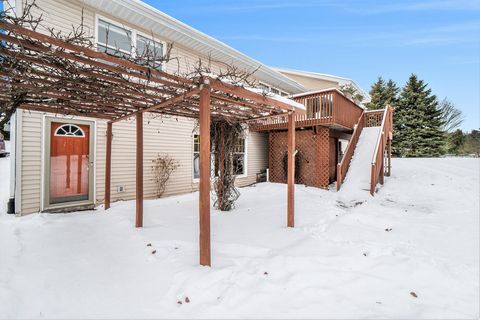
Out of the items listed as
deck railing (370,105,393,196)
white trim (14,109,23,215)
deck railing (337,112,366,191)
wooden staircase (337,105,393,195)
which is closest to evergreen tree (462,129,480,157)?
wooden staircase (337,105,393,195)

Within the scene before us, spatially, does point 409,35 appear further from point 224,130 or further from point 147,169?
point 147,169

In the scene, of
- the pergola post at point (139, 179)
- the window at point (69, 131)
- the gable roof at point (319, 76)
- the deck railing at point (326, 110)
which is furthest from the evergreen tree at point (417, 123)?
the window at point (69, 131)

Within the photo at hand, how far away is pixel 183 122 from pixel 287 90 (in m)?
6.81

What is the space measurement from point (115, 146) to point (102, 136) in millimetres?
397

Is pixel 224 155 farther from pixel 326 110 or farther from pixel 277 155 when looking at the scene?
pixel 277 155

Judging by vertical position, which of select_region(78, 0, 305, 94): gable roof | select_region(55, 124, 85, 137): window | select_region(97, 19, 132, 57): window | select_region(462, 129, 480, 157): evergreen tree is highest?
select_region(78, 0, 305, 94): gable roof

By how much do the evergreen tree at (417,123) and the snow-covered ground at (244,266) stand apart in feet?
57.0

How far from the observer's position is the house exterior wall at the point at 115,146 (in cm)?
491

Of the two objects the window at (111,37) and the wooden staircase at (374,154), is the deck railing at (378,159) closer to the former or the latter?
the wooden staircase at (374,154)

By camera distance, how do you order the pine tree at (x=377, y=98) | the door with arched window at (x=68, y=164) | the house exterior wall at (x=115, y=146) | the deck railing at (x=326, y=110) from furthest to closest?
the pine tree at (x=377, y=98) → the deck railing at (x=326, y=110) → the door with arched window at (x=68, y=164) → the house exterior wall at (x=115, y=146)

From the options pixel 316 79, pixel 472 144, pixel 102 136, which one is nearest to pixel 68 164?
pixel 102 136

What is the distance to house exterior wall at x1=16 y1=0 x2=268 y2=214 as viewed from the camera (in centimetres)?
491

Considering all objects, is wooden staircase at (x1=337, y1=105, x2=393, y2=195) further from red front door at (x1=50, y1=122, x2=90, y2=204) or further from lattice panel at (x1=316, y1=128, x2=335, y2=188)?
red front door at (x1=50, y1=122, x2=90, y2=204)

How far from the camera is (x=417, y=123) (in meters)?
19.6
